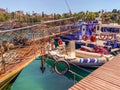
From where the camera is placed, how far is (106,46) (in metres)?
22.1

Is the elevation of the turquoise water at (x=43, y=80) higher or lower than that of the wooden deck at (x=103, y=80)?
lower

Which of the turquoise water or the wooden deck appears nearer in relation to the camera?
the wooden deck

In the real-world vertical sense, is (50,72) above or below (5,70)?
below

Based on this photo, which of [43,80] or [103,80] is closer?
[103,80]

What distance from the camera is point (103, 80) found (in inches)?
304

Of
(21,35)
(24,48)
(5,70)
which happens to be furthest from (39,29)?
(5,70)

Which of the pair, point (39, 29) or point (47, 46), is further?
point (39, 29)

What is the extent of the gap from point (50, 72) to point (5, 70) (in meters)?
7.30

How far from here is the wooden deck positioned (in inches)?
278

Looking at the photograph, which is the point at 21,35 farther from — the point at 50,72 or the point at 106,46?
the point at 106,46

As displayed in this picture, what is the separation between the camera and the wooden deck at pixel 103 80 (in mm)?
7051

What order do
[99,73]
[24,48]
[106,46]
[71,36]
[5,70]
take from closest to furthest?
1. [99,73]
2. [5,70]
3. [24,48]
4. [106,46]
5. [71,36]

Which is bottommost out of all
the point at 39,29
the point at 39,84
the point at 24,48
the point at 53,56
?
the point at 39,84

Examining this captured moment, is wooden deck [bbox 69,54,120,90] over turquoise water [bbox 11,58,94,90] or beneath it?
over
